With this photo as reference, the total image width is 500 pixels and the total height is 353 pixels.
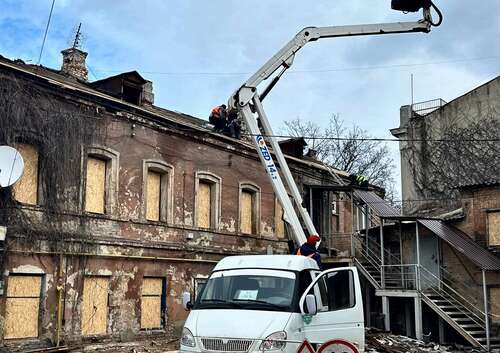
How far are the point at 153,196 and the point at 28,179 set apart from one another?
15.8 feet

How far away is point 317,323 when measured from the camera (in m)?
10.3

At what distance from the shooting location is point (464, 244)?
73.1 feet

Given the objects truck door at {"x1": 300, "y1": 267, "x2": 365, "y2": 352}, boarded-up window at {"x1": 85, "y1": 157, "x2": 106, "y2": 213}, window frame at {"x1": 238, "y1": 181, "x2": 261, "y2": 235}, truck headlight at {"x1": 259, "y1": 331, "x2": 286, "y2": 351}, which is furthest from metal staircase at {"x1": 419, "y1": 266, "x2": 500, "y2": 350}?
truck headlight at {"x1": 259, "y1": 331, "x2": 286, "y2": 351}

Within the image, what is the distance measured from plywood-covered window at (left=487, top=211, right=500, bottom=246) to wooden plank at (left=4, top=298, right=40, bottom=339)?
16.3 m

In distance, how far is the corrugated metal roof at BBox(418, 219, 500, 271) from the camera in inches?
836

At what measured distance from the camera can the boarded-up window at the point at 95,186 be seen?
17406mm

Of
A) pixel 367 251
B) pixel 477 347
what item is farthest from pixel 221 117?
pixel 477 347

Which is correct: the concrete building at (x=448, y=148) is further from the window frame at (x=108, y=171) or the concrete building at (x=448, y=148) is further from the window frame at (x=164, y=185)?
the window frame at (x=108, y=171)

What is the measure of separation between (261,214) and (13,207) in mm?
11193

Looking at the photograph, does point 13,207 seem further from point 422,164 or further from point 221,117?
point 422,164

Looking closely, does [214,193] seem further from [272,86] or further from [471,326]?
[471,326]

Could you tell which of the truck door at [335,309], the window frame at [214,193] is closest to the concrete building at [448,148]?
the window frame at [214,193]

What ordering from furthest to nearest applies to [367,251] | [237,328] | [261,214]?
[367,251]
[261,214]
[237,328]

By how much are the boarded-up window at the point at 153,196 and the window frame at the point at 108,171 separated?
1.61 meters
